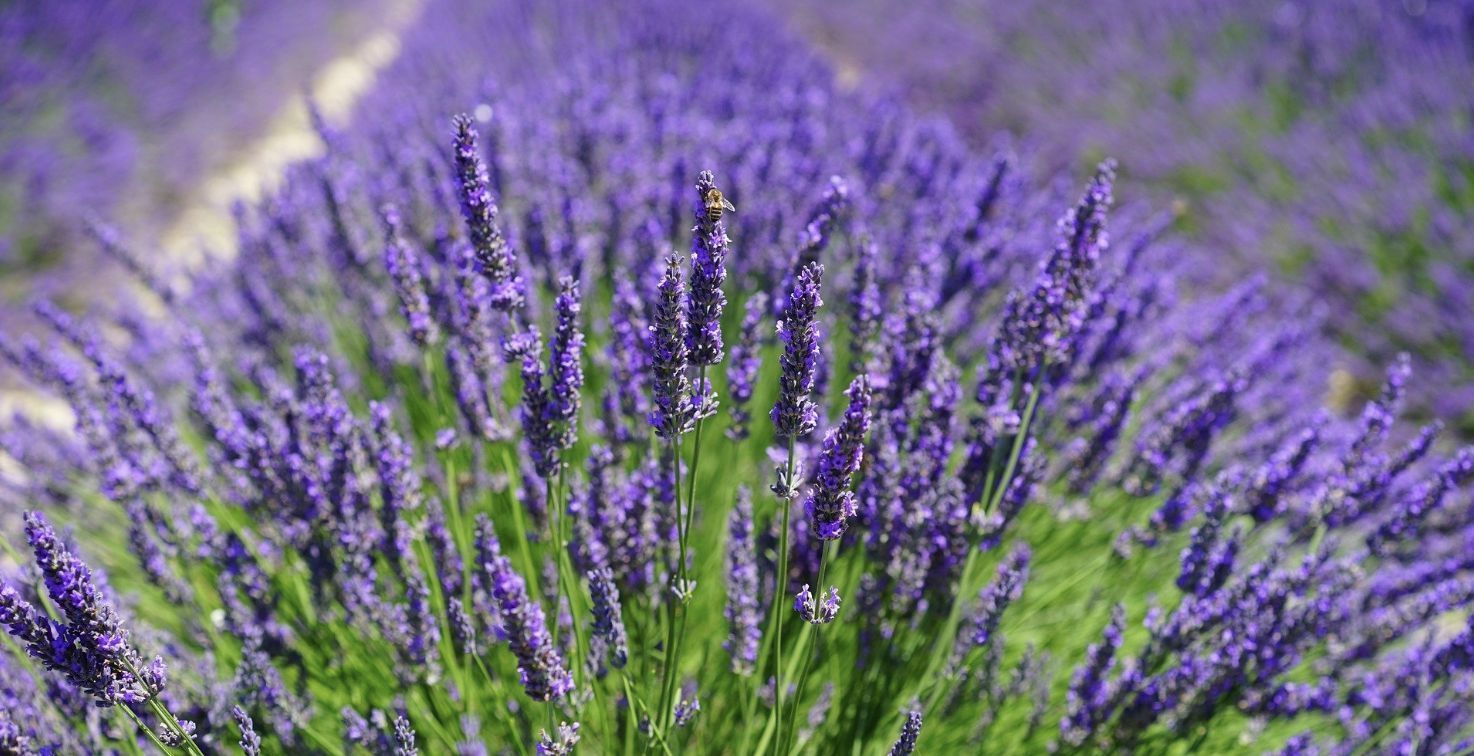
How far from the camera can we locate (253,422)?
8.00ft

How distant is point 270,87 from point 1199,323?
30.9ft

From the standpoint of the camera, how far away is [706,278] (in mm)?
1175

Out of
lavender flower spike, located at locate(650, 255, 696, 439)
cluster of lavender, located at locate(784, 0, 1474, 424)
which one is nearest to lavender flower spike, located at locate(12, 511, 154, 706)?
lavender flower spike, located at locate(650, 255, 696, 439)

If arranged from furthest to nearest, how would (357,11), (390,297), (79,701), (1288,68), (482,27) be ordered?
(357,11)
(482,27)
(1288,68)
(390,297)
(79,701)

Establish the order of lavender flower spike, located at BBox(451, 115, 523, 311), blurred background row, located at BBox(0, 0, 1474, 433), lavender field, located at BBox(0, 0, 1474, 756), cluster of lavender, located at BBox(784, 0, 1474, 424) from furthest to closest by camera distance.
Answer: blurred background row, located at BBox(0, 0, 1474, 433)
cluster of lavender, located at BBox(784, 0, 1474, 424)
lavender field, located at BBox(0, 0, 1474, 756)
lavender flower spike, located at BBox(451, 115, 523, 311)

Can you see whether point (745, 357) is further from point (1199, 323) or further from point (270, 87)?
point (270, 87)

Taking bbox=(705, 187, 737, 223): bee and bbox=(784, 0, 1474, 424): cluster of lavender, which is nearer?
bbox=(705, 187, 737, 223): bee

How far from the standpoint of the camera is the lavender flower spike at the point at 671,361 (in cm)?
118

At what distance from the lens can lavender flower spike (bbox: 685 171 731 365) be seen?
3.69 feet

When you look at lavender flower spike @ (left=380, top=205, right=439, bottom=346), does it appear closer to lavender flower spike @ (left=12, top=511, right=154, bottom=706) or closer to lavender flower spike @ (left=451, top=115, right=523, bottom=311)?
lavender flower spike @ (left=451, top=115, right=523, bottom=311)

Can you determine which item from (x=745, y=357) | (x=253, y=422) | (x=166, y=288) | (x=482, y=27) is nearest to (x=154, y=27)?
(x=482, y=27)

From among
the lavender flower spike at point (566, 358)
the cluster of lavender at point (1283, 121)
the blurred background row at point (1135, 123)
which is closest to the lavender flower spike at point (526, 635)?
the lavender flower spike at point (566, 358)

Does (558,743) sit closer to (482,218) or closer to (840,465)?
(840,465)

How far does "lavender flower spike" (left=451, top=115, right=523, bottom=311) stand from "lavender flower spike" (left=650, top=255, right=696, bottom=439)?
365 mm
